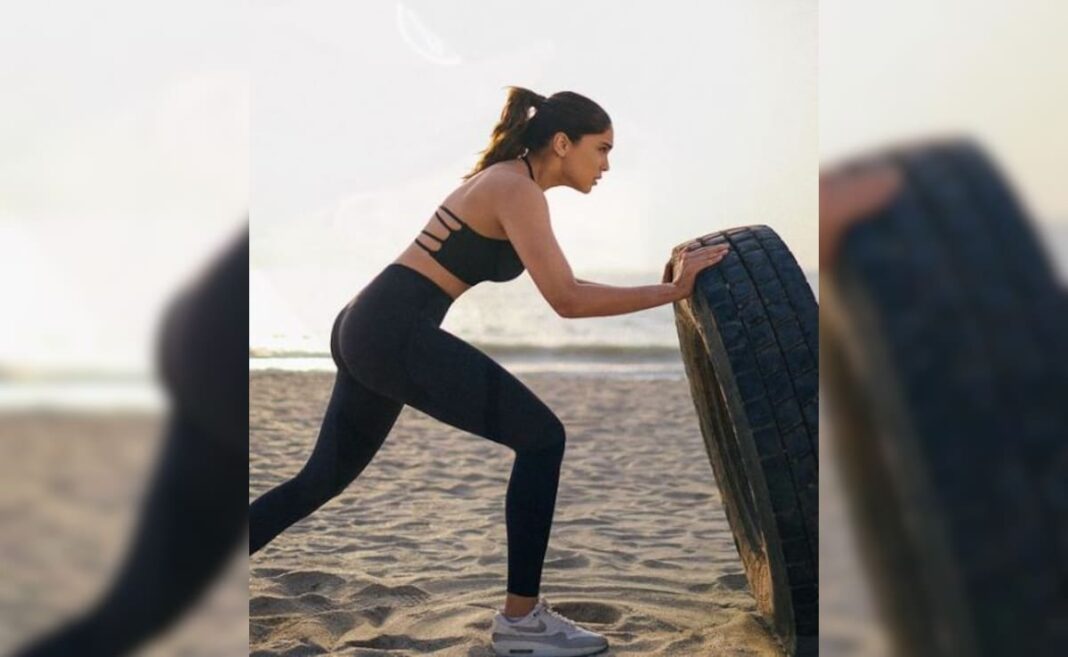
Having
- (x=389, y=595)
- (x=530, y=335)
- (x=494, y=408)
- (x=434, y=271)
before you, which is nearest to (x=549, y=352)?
(x=530, y=335)

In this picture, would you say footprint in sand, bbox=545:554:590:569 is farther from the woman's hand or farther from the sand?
the sand

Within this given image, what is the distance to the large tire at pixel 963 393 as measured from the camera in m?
1.53

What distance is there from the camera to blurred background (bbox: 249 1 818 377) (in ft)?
7.96

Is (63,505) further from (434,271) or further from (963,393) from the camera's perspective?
(963,393)

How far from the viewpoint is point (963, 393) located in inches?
62.4

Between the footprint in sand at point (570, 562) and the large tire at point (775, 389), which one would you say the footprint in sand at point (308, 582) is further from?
the large tire at point (775, 389)

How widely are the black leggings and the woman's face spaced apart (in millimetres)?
364

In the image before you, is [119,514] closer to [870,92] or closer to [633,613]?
[633,613]

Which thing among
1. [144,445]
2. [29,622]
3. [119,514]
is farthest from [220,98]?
[29,622]

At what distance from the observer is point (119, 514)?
2.12 m

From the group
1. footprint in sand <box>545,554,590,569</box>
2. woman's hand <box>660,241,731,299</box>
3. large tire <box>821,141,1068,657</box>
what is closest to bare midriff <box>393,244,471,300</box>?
woman's hand <box>660,241,731,299</box>

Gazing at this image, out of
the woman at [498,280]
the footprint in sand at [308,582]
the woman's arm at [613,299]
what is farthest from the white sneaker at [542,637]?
the woman's arm at [613,299]

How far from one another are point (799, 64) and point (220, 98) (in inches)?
44.8

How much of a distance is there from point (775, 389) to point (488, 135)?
2.57 ft
